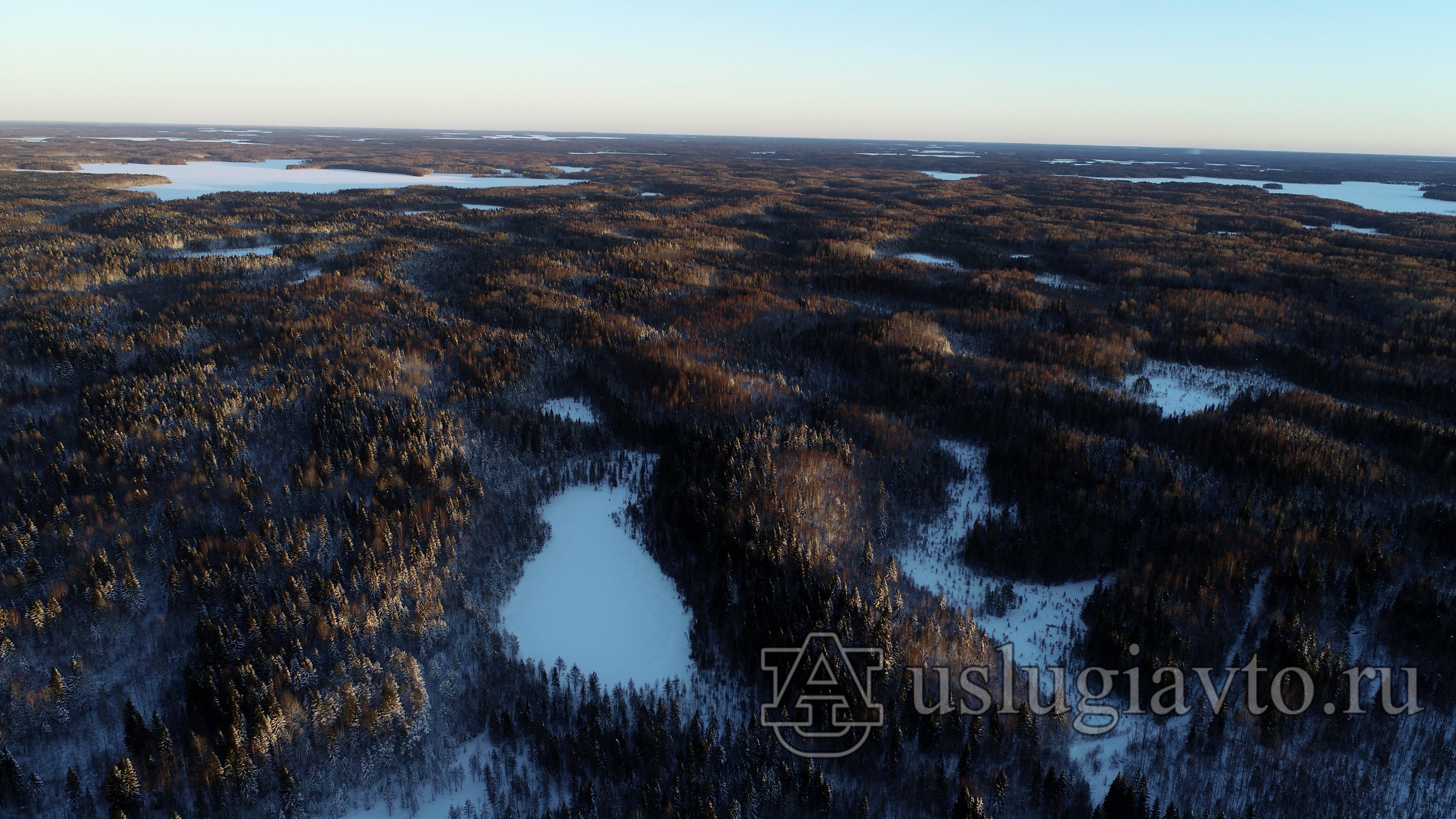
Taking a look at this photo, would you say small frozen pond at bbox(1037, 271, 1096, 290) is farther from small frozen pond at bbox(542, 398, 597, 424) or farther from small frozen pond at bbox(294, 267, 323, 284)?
small frozen pond at bbox(294, 267, 323, 284)

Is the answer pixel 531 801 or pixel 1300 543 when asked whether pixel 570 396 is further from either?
pixel 1300 543

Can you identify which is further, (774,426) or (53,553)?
(774,426)

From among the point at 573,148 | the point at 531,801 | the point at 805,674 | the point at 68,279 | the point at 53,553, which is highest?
the point at 573,148

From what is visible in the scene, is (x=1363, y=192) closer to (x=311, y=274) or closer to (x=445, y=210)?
(x=445, y=210)

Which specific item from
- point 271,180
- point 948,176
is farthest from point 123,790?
point 948,176

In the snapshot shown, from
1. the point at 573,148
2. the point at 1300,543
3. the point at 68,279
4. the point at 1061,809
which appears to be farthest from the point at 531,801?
the point at 573,148

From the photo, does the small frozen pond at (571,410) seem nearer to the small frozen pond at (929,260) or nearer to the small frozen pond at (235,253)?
the small frozen pond at (929,260)

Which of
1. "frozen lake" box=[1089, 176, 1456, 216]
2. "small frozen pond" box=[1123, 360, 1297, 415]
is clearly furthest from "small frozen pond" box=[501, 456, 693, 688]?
"frozen lake" box=[1089, 176, 1456, 216]
